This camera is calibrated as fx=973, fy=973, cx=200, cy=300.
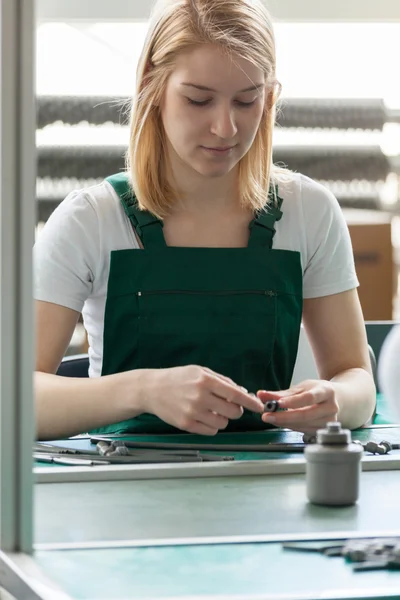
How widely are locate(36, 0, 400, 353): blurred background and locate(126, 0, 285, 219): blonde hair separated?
4.44 ft

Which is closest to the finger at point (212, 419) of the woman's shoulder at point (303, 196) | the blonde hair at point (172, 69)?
the blonde hair at point (172, 69)

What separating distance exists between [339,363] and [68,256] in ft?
1.90

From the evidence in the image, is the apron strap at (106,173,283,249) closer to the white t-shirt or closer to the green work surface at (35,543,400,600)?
the white t-shirt

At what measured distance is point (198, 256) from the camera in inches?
71.4

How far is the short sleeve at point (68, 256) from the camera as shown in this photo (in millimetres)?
1797

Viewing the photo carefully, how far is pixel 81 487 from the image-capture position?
1.27 meters

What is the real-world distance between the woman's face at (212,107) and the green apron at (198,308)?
0.54ft

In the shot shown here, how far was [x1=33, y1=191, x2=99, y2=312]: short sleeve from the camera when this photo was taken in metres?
1.80

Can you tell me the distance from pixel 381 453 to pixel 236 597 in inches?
26.9

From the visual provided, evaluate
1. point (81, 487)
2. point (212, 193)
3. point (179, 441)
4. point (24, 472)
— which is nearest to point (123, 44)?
point (212, 193)

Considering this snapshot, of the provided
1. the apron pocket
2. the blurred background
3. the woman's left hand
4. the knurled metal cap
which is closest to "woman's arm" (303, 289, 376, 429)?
the apron pocket

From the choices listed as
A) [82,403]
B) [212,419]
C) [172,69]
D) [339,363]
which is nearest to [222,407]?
[212,419]

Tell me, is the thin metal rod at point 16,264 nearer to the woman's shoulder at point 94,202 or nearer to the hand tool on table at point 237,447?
the hand tool on table at point 237,447

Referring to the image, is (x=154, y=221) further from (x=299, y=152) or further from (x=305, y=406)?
(x=299, y=152)
